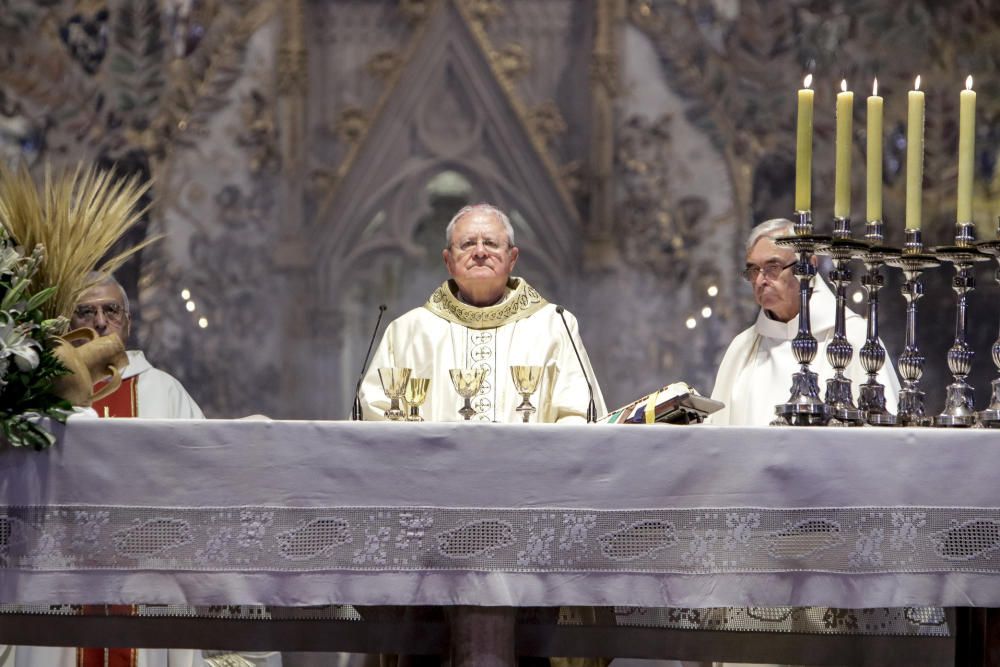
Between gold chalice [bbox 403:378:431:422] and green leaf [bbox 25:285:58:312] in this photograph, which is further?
gold chalice [bbox 403:378:431:422]

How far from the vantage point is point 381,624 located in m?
3.29

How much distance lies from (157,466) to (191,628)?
556 millimetres

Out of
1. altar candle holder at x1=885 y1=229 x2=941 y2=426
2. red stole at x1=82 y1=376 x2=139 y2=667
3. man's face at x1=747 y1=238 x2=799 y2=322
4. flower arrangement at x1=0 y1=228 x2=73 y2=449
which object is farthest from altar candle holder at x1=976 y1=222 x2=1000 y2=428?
red stole at x1=82 y1=376 x2=139 y2=667

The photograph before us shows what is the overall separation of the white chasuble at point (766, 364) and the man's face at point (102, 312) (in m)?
2.37

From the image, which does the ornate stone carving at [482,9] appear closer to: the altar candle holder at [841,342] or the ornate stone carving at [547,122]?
the ornate stone carving at [547,122]

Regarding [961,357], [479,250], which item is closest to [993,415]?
[961,357]

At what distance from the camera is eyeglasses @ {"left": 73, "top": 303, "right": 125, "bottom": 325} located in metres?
5.48

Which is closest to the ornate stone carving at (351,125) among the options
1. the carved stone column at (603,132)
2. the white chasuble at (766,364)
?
the carved stone column at (603,132)

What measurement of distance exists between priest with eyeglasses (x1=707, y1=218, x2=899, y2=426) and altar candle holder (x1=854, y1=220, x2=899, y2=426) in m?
1.35

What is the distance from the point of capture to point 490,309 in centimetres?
501

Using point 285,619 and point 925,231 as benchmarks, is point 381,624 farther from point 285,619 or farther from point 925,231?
point 925,231

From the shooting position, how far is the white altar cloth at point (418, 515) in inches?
113

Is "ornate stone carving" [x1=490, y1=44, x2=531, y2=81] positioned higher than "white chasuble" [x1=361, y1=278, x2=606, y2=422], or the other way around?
"ornate stone carving" [x1=490, y1=44, x2=531, y2=81]

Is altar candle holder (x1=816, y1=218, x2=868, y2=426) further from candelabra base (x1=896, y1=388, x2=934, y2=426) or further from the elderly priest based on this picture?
the elderly priest
